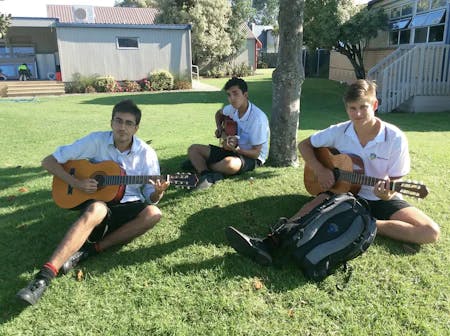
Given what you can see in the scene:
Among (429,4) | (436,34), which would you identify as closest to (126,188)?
(436,34)

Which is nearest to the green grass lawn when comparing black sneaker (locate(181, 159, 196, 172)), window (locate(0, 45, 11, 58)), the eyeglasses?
black sneaker (locate(181, 159, 196, 172))

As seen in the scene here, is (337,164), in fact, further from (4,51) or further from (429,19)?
(4,51)

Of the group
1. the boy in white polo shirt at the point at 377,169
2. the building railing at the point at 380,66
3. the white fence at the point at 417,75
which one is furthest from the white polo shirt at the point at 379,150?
the building railing at the point at 380,66

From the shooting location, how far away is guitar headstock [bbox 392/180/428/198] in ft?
9.73

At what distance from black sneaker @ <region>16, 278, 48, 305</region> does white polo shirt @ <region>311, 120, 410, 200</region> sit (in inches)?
105

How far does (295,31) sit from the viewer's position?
4.86 meters

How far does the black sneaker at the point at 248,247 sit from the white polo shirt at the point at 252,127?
188 centimetres

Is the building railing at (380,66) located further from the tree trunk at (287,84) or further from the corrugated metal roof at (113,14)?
the corrugated metal roof at (113,14)

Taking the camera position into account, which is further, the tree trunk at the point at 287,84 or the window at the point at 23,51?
the window at the point at 23,51

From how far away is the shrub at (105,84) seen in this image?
1870cm

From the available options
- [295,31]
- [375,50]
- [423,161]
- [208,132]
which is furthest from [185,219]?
[375,50]

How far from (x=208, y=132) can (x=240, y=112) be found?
397cm

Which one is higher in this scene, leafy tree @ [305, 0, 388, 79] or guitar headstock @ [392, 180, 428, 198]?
leafy tree @ [305, 0, 388, 79]

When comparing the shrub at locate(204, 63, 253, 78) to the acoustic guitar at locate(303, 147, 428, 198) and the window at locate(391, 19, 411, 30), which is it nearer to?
the window at locate(391, 19, 411, 30)
